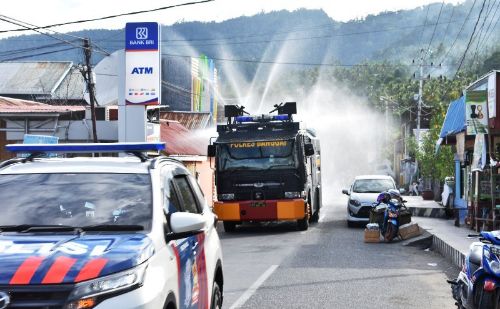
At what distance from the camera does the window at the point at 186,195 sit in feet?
20.8

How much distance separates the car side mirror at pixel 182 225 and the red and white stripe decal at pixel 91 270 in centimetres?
85

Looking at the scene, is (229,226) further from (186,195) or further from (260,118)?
(186,195)

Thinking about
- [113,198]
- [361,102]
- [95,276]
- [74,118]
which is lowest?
[95,276]

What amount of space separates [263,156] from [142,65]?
303 inches

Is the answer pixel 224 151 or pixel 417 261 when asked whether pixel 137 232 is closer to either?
pixel 417 261

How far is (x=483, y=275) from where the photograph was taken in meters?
7.24

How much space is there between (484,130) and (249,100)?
172 ft

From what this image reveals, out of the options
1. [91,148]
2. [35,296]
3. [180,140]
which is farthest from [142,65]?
[35,296]

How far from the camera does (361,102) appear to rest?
396 ft

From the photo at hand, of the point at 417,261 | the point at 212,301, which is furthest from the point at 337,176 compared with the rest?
the point at 212,301

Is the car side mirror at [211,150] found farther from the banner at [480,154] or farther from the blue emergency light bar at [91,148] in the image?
the blue emergency light bar at [91,148]

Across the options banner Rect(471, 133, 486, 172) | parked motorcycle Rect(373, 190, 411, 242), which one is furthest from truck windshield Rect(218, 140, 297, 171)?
banner Rect(471, 133, 486, 172)

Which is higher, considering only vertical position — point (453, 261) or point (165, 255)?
point (165, 255)

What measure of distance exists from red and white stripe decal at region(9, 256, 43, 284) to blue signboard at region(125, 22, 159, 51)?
946 inches
